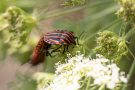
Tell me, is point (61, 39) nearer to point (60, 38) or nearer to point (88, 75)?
point (60, 38)

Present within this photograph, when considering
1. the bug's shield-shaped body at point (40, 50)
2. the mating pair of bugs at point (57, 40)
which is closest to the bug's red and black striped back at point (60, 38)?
the mating pair of bugs at point (57, 40)

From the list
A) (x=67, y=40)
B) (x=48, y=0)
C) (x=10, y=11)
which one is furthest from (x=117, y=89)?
(x=48, y=0)

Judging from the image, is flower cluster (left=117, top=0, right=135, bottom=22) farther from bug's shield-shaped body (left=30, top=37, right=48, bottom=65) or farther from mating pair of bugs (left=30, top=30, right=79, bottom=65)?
bug's shield-shaped body (left=30, top=37, right=48, bottom=65)

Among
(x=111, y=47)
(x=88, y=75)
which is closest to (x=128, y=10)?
(x=111, y=47)

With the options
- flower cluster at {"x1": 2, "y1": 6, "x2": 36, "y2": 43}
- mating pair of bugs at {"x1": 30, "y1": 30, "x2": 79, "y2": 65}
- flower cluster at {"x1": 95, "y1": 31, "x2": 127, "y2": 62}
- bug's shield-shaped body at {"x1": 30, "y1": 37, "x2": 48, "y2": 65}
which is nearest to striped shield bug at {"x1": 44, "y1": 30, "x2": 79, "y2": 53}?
mating pair of bugs at {"x1": 30, "y1": 30, "x2": 79, "y2": 65}

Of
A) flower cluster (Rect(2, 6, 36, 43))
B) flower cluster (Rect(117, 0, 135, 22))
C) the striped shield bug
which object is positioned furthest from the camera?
flower cluster (Rect(2, 6, 36, 43))

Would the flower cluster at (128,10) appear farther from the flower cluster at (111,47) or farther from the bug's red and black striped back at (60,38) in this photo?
the bug's red and black striped back at (60,38)
